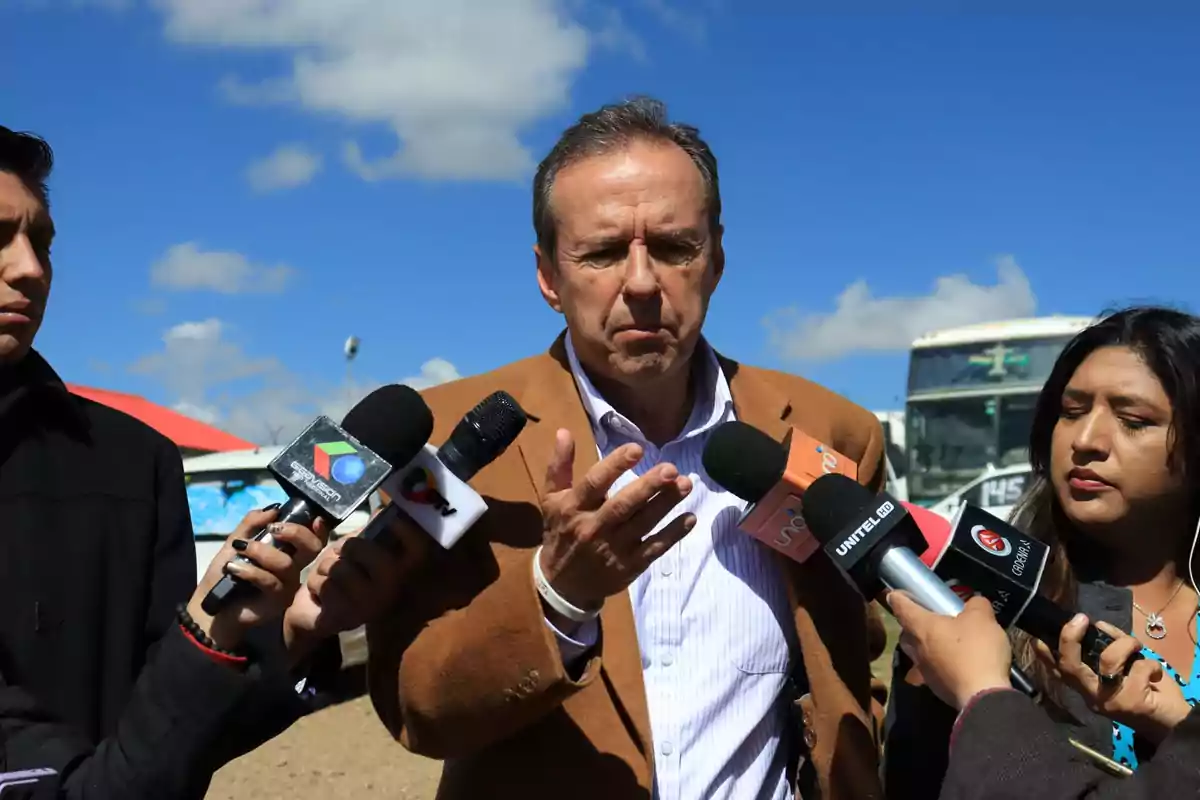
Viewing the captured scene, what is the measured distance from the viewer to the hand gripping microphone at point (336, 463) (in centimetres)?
179

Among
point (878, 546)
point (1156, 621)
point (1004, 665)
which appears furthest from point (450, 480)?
point (1156, 621)

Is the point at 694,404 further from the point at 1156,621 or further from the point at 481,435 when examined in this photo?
the point at 1156,621

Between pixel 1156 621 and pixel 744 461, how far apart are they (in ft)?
3.34

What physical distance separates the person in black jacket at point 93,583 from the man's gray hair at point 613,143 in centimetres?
92

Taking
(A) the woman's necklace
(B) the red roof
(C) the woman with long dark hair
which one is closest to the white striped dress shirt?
(C) the woman with long dark hair

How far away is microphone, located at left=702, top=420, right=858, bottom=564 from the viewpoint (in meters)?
2.12

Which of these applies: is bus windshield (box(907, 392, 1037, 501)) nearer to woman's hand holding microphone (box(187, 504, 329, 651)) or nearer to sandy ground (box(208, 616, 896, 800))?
sandy ground (box(208, 616, 896, 800))

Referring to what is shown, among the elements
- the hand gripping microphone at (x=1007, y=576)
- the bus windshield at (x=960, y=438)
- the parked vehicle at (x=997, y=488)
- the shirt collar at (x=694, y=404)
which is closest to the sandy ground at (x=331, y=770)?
the shirt collar at (x=694, y=404)

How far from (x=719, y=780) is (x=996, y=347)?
46.9 ft

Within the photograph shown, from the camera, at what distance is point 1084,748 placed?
1750mm

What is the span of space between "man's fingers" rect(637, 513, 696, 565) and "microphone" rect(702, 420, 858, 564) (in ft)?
1.11

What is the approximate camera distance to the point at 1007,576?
72.7 inches

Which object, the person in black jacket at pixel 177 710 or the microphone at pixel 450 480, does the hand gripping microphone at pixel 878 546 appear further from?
the person in black jacket at pixel 177 710

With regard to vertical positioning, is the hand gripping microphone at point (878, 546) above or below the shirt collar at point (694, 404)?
below
